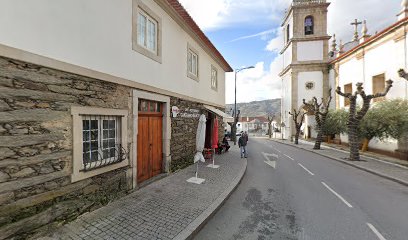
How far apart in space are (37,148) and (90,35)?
2.66 m

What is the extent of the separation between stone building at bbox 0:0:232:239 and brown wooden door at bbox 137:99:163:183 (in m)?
0.04

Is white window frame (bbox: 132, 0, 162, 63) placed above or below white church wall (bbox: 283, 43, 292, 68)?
below

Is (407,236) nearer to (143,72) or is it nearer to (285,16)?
(143,72)

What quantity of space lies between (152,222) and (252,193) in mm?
3512

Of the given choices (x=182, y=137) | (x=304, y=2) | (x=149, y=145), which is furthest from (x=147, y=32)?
(x=304, y=2)

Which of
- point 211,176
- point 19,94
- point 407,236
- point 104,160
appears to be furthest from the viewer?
point 211,176

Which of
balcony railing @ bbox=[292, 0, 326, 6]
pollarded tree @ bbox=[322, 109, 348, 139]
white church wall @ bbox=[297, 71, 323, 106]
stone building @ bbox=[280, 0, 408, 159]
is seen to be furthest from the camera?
balcony railing @ bbox=[292, 0, 326, 6]

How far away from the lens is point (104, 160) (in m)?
5.34

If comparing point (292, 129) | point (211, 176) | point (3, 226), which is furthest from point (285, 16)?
point (3, 226)

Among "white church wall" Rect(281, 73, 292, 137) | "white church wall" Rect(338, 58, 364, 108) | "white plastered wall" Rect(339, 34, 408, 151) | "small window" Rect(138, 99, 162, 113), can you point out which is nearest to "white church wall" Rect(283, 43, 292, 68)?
"white church wall" Rect(281, 73, 292, 137)

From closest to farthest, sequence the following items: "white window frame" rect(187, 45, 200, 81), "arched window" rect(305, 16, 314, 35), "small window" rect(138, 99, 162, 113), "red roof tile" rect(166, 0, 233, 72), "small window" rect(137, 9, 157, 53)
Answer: "small window" rect(137, 9, 157, 53) → "small window" rect(138, 99, 162, 113) → "red roof tile" rect(166, 0, 233, 72) → "white window frame" rect(187, 45, 200, 81) → "arched window" rect(305, 16, 314, 35)

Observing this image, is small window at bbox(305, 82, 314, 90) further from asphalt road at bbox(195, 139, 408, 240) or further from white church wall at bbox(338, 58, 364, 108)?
asphalt road at bbox(195, 139, 408, 240)

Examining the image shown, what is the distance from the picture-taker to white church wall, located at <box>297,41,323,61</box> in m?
31.2

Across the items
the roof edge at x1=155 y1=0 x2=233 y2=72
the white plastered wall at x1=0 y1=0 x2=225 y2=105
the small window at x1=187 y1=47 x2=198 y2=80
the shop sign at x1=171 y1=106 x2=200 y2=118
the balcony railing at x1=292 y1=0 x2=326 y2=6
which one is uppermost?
the balcony railing at x1=292 y1=0 x2=326 y2=6
